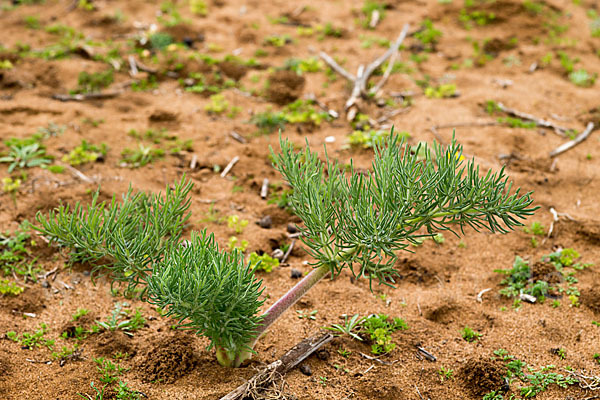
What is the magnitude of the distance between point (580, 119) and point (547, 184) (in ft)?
4.19

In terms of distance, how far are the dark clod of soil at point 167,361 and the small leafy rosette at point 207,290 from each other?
0.46 m

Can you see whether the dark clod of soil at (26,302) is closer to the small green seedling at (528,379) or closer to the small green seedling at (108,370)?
the small green seedling at (108,370)

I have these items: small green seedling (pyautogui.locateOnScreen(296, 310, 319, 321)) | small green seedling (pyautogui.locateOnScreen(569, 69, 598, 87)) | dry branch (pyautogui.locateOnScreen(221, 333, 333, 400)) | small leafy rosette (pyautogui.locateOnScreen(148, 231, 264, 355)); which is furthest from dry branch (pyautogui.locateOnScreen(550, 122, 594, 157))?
→ small leafy rosette (pyautogui.locateOnScreen(148, 231, 264, 355))

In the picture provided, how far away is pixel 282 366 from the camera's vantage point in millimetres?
2748

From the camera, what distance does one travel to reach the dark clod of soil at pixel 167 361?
273cm

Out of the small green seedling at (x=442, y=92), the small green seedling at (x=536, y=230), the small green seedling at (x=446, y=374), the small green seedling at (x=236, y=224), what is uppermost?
the small green seedling at (x=442, y=92)

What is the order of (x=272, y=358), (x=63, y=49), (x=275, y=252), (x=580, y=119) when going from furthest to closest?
(x=63, y=49) < (x=580, y=119) < (x=275, y=252) < (x=272, y=358)

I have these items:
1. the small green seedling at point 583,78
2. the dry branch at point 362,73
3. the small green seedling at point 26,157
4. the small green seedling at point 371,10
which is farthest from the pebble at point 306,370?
the small green seedling at point 371,10

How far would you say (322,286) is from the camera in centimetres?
348

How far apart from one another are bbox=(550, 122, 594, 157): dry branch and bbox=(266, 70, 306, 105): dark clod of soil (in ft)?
8.17

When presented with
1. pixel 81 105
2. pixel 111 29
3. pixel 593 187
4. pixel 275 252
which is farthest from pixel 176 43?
pixel 593 187

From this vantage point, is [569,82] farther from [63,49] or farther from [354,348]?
[63,49]

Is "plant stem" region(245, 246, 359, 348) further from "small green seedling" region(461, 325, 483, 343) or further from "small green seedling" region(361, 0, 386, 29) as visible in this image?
"small green seedling" region(361, 0, 386, 29)

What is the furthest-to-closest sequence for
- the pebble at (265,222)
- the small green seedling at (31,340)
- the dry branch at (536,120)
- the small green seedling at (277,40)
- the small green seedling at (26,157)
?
the small green seedling at (277,40) < the dry branch at (536,120) < the small green seedling at (26,157) < the pebble at (265,222) < the small green seedling at (31,340)
